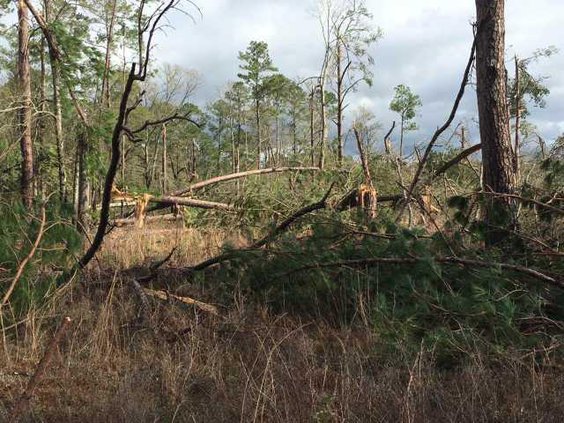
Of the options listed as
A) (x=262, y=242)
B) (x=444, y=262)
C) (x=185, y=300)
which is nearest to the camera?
(x=444, y=262)

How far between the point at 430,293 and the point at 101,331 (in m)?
2.55

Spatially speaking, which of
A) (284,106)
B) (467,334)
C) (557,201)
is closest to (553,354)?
(467,334)

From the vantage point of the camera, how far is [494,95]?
596 cm

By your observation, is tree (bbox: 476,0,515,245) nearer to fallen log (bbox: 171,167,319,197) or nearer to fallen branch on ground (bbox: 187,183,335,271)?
fallen branch on ground (bbox: 187,183,335,271)

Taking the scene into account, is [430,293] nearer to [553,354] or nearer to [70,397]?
[553,354]

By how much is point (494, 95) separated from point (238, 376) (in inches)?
165

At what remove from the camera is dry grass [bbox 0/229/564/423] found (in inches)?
113

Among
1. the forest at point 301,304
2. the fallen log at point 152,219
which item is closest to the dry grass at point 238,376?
the forest at point 301,304

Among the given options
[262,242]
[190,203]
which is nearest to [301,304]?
[262,242]

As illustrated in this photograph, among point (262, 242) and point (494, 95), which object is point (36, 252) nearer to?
point (262, 242)

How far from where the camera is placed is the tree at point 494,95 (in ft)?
19.5

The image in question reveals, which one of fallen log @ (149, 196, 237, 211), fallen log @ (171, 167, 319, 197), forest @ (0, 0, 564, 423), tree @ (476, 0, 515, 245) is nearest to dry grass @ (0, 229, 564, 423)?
forest @ (0, 0, 564, 423)

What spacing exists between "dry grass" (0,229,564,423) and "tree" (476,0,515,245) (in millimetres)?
2664

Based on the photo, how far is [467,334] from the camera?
365 cm
